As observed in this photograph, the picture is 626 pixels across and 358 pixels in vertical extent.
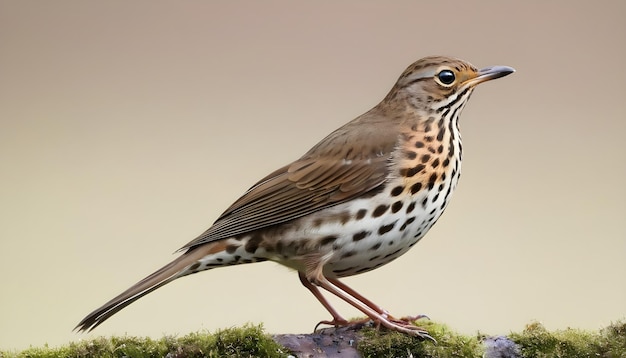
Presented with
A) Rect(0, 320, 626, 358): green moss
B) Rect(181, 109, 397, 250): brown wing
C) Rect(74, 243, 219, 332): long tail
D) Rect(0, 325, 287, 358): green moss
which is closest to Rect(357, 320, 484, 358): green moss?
Rect(0, 320, 626, 358): green moss

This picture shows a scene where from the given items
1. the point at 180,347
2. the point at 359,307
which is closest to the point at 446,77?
the point at 359,307

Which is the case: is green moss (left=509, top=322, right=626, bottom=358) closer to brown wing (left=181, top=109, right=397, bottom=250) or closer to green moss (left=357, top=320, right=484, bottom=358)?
green moss (left=357, top=320, right=484, bottom=358)

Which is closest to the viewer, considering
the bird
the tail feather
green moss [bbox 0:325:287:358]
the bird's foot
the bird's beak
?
green moss [bbox 0:325:287:358]

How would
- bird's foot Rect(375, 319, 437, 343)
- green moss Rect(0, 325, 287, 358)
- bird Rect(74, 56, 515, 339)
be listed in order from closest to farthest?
green moss Rect(0, 325, 287, 358) → bird's foot Rect(375, 319, 437, 343) → bird Rect(74, 56, 515, 339)

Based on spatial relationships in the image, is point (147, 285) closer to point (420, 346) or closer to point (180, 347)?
point (180, 347)

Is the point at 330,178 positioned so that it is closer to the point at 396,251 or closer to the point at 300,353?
the point at 396,251

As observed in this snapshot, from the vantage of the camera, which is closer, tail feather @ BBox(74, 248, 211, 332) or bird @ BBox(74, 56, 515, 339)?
tail feather @ BBox(74, 248, 211, 332)

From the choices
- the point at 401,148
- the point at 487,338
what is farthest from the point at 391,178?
the point at 487,338
